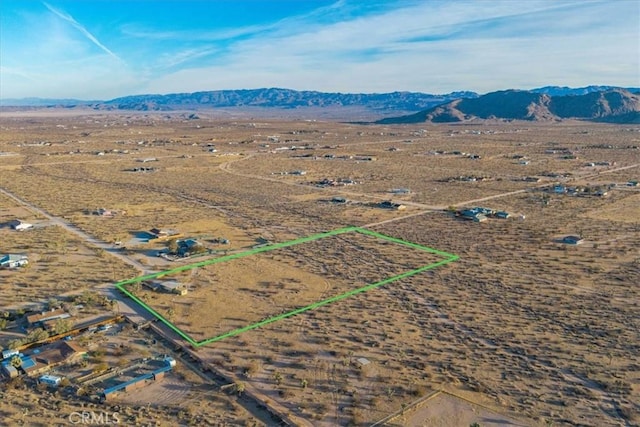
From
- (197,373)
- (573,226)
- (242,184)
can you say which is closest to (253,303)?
(197,373)

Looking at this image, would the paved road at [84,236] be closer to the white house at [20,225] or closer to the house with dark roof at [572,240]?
the white house at [20,225]

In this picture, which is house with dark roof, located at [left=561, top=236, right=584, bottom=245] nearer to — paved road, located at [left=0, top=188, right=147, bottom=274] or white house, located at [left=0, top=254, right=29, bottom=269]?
paved road, located at [left=0, top=188, right=147, bottom=274]

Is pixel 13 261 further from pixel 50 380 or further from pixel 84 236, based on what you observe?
pixel 50 380

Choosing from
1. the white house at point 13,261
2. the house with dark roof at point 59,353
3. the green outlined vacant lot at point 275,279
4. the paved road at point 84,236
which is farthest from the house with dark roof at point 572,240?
the white house at point 13,261

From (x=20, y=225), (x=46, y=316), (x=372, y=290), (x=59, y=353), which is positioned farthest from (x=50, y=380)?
(x=20, y=225)

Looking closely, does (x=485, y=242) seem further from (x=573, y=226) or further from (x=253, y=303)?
(x=253, y=303)
